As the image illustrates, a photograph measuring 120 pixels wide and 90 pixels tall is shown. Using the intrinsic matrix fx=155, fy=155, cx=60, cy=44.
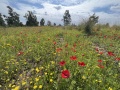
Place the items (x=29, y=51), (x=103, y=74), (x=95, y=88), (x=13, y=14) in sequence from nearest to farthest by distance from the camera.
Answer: (x=95, y=88), (x=103, y=74), (x=29, y=51), (x=13, y=14)

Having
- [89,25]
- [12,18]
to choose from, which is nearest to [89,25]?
[89,25]

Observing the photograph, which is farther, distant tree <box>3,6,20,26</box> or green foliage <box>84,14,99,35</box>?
distant tree <box>3,6,20,26</box>

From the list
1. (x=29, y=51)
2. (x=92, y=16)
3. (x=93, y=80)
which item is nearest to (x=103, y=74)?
(x=93, y=80)

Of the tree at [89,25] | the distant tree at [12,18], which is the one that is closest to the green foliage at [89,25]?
the tree at [89,25]

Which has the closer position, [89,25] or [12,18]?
[89,25]

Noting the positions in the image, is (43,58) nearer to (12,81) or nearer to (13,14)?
(12,81)

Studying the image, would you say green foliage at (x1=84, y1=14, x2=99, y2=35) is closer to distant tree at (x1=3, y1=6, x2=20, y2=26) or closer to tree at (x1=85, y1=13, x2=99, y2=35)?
tree at (x1=85, y1=13, x2=99, y2=35)

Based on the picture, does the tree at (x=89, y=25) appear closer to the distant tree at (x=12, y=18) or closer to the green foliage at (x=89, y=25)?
the green foliage at (x=89, y=25)

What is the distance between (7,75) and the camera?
Answer: 4230mm

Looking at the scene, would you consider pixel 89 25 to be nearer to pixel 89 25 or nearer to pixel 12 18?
pixel 89 25

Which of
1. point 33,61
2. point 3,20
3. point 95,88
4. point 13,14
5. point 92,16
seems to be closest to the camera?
point 95,88

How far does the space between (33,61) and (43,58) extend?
13.6 inches

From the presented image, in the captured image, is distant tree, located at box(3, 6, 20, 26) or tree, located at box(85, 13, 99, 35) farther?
distant tree, located at box(3, 6, 20, 26)

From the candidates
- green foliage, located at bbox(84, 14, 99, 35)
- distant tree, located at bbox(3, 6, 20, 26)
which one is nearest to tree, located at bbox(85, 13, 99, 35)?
green foliage, located at bbox(84, 14, 99, 35)
